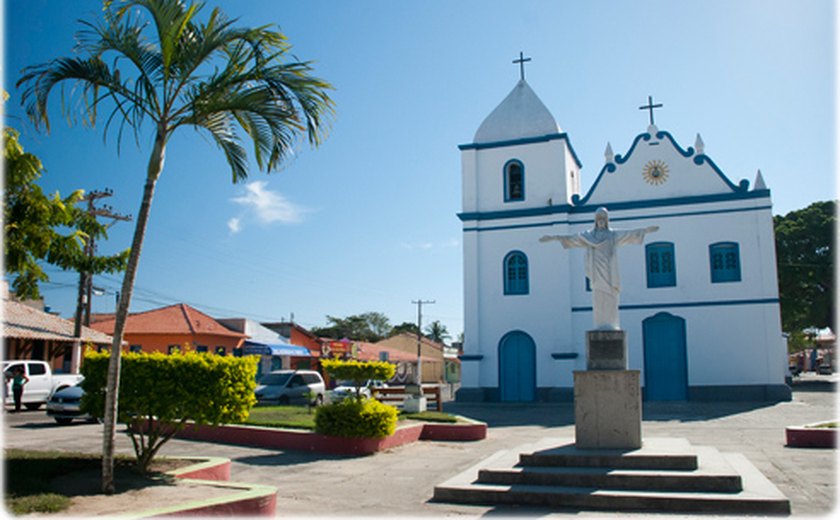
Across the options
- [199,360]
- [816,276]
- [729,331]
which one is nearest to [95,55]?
[199,360]

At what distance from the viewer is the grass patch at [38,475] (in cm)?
594

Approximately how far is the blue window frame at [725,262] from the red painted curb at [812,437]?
1236cm

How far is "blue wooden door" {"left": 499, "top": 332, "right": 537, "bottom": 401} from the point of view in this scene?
24391 mm

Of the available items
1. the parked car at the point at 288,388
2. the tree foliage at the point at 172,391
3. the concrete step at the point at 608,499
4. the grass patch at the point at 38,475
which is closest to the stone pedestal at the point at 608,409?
the concrete step at the point at 608,499

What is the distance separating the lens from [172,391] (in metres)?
7.64

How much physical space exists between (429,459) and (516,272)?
1479 cm

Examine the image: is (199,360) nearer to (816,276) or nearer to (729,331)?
(729,331)

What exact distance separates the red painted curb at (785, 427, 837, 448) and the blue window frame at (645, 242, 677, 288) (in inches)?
493

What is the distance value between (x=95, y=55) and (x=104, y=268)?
19009 millimetres

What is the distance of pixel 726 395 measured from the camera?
22625mm

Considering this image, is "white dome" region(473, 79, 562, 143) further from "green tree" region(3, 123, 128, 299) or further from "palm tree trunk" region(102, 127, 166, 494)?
"palm tree trunk" region(102, 127, 166, 494)

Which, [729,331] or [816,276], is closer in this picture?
[729,331]

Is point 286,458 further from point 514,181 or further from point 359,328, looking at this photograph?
point 359,328

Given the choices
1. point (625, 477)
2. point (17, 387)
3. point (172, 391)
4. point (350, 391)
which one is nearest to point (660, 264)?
point (350, 391)
